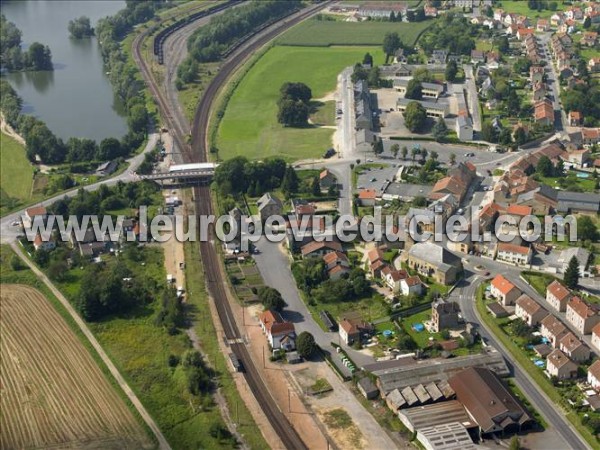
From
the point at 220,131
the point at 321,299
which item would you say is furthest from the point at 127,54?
the point at 321,299

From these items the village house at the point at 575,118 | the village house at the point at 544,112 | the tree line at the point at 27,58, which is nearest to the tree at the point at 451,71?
the village house at the point at 544,112

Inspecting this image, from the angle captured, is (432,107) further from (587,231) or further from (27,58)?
(27,58)

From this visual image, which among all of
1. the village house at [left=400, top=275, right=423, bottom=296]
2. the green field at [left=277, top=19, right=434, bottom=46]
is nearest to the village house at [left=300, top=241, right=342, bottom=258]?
the village house at [left=400, top=275, right=423, bottom=296]

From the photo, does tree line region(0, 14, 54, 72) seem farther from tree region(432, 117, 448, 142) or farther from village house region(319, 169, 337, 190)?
tree region(432, 117, 448, 142)

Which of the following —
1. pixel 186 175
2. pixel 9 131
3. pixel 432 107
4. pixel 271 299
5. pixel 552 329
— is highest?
pixel 9 131

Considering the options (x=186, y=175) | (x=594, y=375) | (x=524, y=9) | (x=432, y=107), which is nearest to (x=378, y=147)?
(x=432, y=107)

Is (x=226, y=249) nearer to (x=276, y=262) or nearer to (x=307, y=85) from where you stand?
(x=276, y=262)

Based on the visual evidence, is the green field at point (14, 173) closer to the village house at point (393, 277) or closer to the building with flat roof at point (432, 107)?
the village house at point (393, 277)
